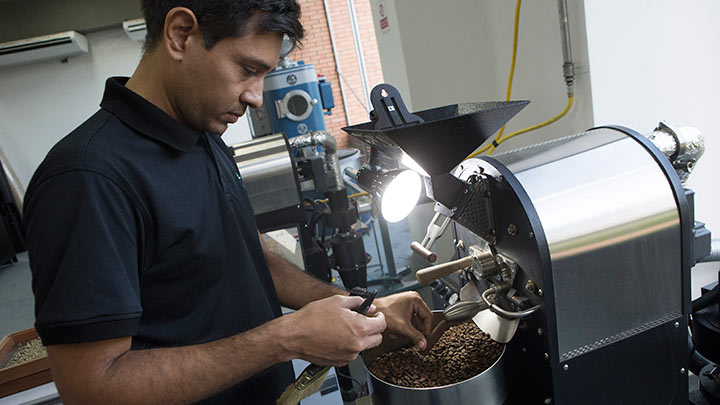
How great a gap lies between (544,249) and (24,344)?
69.6 inches

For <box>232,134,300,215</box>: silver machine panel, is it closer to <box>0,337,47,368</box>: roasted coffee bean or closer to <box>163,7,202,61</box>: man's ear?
<box>0,337,47,368</box>: roasted coffee bean

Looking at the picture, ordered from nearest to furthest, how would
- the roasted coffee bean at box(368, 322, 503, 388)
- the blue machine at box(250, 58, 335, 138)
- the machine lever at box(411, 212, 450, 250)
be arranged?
the roasted coffee bean at box(368, 322, 503, 388) → the machine lever at box(411, 212, 450, 250) → the blue machine at box(250, 58, 335, 138)

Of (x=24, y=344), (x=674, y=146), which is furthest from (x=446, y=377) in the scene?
(x=24, y=344)

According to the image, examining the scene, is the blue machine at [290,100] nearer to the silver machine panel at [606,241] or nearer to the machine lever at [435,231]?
the machine lever at [435,231]

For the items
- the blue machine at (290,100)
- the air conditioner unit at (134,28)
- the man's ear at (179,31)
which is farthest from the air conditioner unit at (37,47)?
the man's ear at (179,31)

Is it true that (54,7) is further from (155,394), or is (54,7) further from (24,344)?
(155,394)

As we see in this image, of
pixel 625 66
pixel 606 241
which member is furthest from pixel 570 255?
pixel 625 66

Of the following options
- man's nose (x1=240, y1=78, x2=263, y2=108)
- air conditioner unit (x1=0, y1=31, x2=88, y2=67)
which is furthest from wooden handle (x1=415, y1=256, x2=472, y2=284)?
air conditioner unit (x1=0, y1=31, x2=88, y2=67)

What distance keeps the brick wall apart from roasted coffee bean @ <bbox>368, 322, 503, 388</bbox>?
19.1 feet

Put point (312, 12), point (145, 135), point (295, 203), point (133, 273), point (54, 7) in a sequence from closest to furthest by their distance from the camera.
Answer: point (133, 273), point (145, 135), point (295, 203), point (54, 7), point (312, 12)

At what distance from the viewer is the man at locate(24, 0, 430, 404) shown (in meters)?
0.58

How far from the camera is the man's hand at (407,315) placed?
0.86 meters

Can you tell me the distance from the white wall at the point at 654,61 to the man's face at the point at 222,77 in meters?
0.87

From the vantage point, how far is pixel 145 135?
0.74 metres
